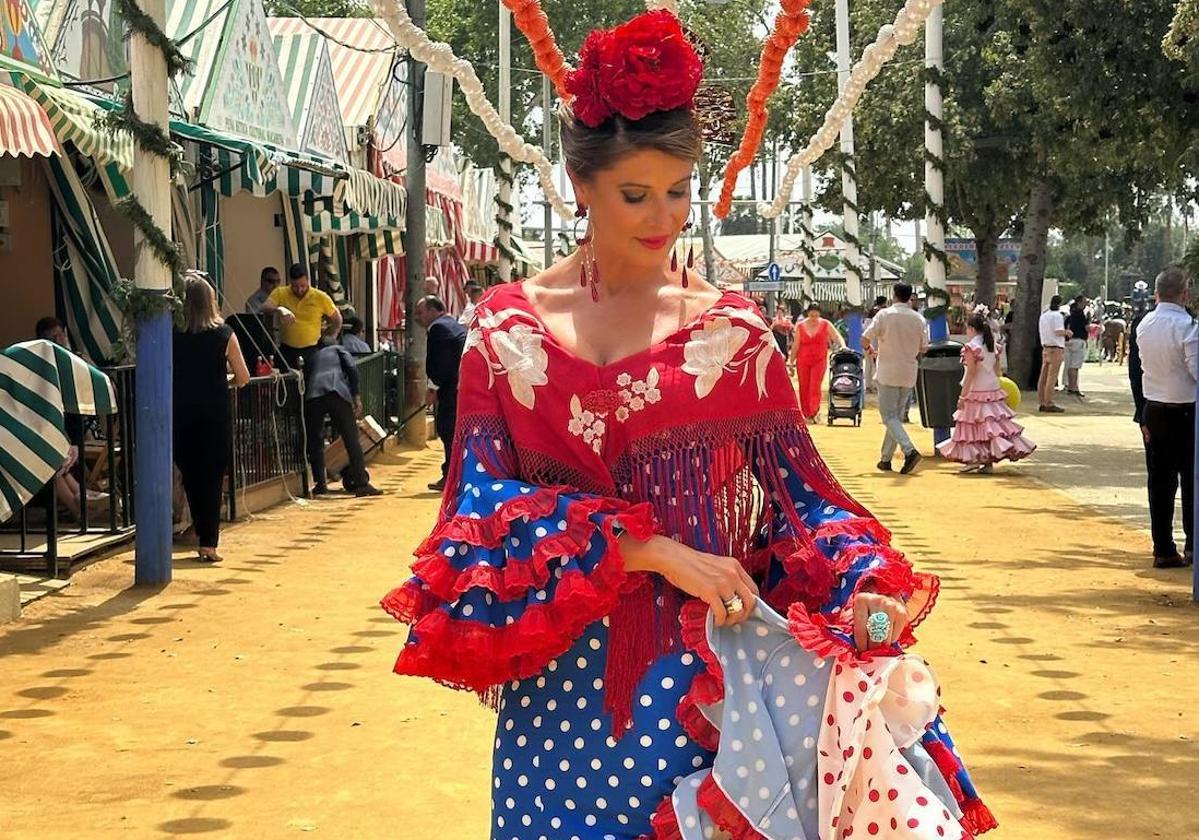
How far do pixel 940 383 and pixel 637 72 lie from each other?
16.9 metres

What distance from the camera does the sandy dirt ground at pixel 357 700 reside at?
566cm

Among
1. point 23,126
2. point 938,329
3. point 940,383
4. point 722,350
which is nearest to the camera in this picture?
point 722,350

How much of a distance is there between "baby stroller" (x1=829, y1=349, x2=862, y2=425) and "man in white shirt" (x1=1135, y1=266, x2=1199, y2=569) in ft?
49.7

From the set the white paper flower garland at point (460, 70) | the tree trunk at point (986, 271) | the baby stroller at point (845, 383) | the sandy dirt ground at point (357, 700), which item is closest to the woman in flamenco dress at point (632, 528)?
the sandy dirt ground at point (357, 700)

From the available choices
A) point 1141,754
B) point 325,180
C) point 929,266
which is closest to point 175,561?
point 325,180

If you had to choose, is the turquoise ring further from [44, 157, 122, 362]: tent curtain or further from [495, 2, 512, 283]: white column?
[495, 2, 512, 283]: white column

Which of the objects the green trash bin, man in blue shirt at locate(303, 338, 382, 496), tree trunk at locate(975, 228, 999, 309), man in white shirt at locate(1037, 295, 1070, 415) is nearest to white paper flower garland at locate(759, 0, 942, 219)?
man in blue shirt at locate(303, 338, 382, 496)

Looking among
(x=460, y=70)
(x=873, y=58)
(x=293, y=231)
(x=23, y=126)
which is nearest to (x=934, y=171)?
(x=293, y=231)

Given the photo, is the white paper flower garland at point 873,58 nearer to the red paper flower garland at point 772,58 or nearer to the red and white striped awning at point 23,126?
the red paper flower garland at point 772,58

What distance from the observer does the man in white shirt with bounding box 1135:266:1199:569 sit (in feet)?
35.3

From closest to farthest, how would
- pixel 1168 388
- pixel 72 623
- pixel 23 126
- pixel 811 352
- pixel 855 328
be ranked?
pixel 72 623, pixel 23 126, pixel 1168 388, pixel 811 352, pixel 855 328

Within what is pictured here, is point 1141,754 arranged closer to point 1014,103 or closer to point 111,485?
point 111,485

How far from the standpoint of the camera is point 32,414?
9.06 meters

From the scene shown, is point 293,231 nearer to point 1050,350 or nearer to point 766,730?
point 1050,350
